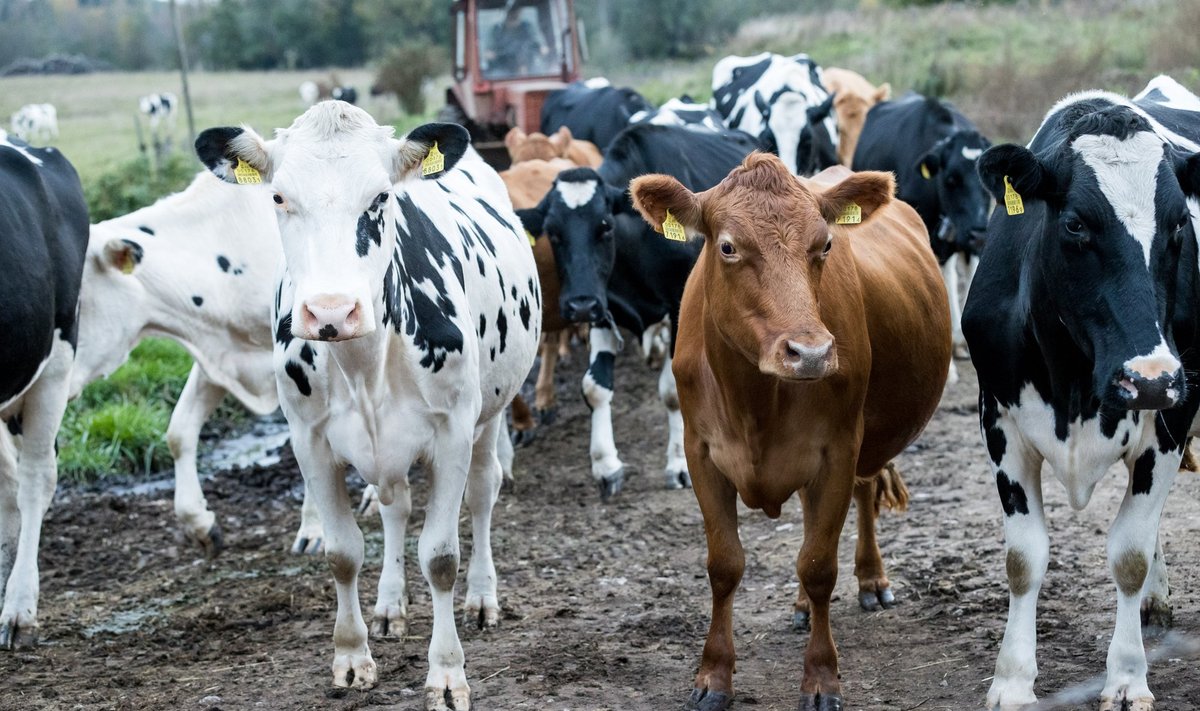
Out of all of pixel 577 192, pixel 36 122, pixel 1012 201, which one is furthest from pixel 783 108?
pixel 36 122

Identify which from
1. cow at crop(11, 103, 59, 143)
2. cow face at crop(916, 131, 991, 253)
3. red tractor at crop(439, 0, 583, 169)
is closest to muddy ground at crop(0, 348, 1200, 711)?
cow face at crop(916, 131, 991, 253)

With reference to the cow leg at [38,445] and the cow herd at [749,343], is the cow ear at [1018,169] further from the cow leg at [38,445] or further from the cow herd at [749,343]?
the cow leg at [38,445]

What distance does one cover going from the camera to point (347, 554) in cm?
494

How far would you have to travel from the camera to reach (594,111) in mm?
14227

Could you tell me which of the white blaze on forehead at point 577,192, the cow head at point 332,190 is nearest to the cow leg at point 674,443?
the white blaze on forehead at point 577,192

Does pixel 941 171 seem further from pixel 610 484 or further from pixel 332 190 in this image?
pixel 332 190

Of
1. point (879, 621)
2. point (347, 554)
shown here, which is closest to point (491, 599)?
point (347, 554)

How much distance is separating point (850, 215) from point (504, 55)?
1393 centimetres

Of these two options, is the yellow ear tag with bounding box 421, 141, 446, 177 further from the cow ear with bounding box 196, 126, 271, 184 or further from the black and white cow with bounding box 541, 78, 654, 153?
the black and white cow with bounding box 541, 78, 654, 153

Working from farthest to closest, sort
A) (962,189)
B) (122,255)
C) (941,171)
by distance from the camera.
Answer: (941,171)
(962,189)
(122,255)

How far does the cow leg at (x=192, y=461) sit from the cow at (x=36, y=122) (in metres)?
15.4

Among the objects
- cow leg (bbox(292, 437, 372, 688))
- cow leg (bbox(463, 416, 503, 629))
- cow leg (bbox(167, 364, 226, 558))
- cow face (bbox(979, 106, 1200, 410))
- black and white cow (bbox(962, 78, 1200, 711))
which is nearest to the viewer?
cow face (bbox(979, 106, 1200, 410))

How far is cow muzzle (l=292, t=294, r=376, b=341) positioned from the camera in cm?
402

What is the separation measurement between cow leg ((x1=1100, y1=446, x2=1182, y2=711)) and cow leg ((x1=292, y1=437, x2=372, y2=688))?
2.62 meters
